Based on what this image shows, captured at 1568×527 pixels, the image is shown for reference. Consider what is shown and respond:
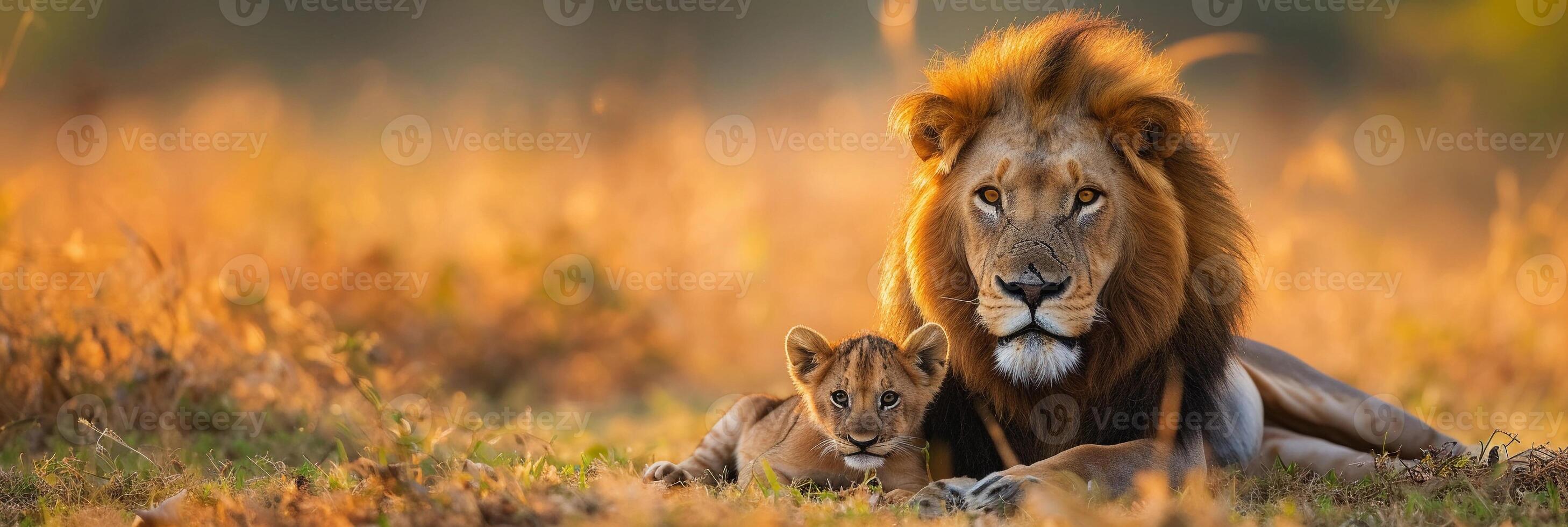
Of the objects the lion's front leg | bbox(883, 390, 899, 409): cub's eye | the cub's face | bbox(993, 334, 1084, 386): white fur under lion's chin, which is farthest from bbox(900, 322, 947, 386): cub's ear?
the lion's front leg

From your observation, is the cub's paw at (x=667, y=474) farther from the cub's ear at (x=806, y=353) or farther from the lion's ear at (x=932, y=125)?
the lion's ear at (x=932, y=125)

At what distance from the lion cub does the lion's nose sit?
1.42ft

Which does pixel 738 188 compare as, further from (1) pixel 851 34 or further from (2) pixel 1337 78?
(2) pixel 1337 78

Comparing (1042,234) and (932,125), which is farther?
(932,125)

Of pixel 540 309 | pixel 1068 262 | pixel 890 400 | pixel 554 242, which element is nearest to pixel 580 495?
pixel 890 400

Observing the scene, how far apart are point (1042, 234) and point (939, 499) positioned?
841 mm

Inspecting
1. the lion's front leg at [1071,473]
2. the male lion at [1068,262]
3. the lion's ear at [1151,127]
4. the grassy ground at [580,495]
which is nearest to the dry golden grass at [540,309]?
the grassy ground at [580,495]

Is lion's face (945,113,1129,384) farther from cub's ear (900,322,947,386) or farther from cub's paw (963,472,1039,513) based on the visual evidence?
cub's paw (963,472,1039,513)

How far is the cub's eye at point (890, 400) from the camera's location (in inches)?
167

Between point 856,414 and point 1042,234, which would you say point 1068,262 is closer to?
point 1042,234

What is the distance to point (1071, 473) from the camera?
3738 millimetres

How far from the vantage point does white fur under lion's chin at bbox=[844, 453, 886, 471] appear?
165 inches

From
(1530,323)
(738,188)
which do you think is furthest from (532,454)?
(1530,323)

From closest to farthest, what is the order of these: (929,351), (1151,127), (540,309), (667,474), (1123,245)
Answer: (1123,245) → (1151,127) → (929,351) → (667,474) → (540,309)
